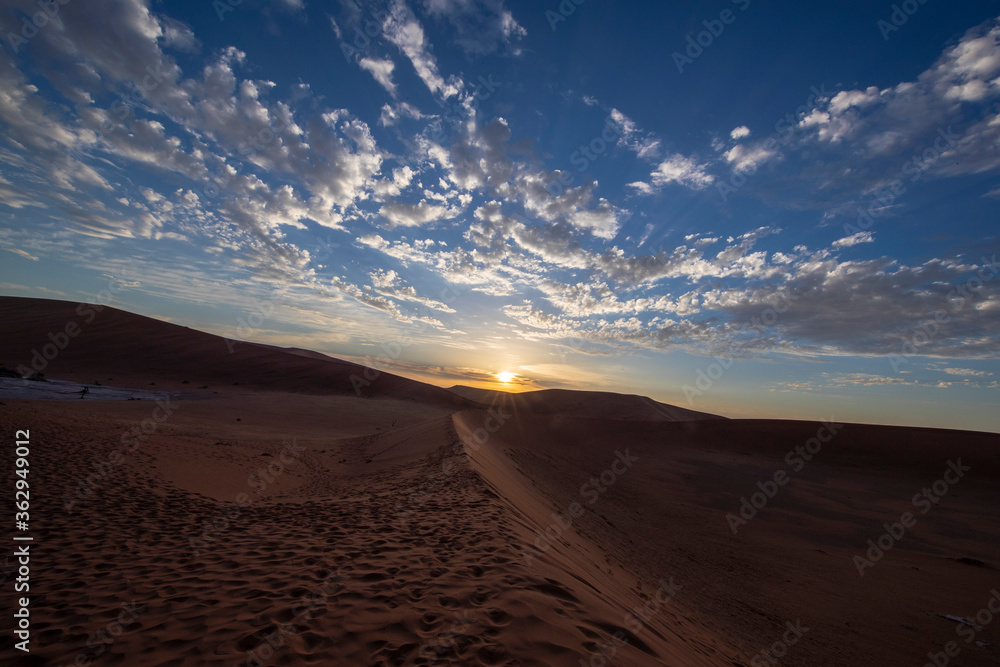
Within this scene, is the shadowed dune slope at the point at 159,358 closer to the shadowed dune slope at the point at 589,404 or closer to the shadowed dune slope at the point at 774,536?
the shadowed dune slope at the point at 589,404

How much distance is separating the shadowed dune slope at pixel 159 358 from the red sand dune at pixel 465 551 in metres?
16.5

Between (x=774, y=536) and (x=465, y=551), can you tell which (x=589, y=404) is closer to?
(x=774, y=536)

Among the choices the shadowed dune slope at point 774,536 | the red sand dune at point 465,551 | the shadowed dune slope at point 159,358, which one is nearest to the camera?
the red sand dune at point 465,551

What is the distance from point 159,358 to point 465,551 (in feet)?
142

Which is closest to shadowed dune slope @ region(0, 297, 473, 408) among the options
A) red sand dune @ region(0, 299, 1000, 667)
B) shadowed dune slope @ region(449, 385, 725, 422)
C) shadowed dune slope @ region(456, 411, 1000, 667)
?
shadowed dune slope @ region(449, 385, 725, 422)

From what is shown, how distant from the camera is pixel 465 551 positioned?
193 inches

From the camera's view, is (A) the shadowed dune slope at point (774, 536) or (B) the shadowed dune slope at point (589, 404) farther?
(B) the shadowed dune slope at point (589, 404)

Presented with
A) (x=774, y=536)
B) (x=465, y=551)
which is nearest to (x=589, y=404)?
(x=774, y=536)

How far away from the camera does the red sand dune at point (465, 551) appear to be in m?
3.26

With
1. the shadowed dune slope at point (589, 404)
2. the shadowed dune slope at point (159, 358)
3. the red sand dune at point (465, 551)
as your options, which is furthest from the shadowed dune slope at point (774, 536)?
the shadowed dune slope at point (159, 358)

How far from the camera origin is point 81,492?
7.25 m

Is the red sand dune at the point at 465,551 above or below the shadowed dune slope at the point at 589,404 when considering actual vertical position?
below

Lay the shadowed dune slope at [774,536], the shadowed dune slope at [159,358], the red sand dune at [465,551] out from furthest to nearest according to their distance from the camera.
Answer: the shadowed dune slope at [159,358] < the shadowed dune slope at [774,536] < the red sand dune at [465,551]

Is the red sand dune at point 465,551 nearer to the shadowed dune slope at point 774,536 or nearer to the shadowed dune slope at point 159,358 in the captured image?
the shadowed dune slope at point 774,536
